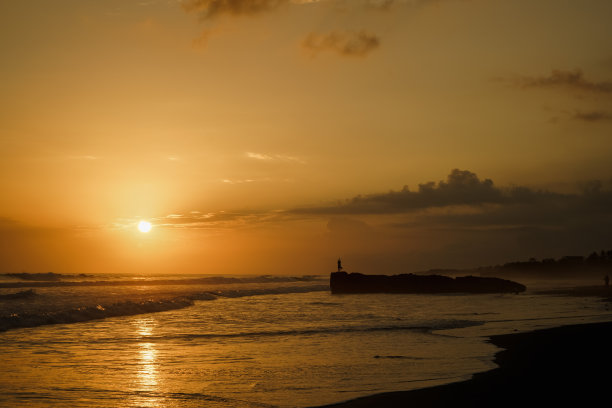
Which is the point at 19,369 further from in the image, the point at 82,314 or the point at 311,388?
the point at 82,314

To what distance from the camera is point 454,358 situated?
1659 centimetres

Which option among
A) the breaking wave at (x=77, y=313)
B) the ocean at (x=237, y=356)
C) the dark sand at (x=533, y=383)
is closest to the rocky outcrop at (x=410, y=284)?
the breaking wave at (x=77, y=313)

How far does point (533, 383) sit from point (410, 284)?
54661 mm

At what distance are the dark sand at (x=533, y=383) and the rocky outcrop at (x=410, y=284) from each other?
46.9 m

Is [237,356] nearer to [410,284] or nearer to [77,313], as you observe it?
[77,313]

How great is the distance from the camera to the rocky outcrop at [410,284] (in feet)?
215

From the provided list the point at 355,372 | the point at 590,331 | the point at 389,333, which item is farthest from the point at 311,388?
the point at 590,331

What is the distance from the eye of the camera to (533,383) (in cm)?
1300

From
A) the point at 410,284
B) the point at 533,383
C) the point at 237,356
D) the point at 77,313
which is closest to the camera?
the point at 533,383

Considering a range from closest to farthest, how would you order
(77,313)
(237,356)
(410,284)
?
(237,356) → (77,313) → (410,284)

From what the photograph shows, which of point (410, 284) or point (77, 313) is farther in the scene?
point (410, 284)

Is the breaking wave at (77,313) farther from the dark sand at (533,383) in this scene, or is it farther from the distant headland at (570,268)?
the distant headland at (570,268)

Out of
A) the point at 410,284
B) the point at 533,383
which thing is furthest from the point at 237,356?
the point at 410,284

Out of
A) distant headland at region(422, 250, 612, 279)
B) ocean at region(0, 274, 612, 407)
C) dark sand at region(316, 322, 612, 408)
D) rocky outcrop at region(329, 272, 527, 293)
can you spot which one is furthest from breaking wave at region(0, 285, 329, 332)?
distant headland at region(422, 250, 612, 279)
